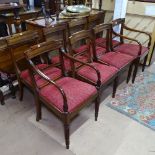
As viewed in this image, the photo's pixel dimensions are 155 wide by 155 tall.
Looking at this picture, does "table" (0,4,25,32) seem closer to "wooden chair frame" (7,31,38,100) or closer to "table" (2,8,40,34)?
"table" (2,8,40,34)

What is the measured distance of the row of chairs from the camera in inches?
62.6

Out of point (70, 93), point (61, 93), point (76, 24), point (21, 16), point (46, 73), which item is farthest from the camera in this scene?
point (21, 16)

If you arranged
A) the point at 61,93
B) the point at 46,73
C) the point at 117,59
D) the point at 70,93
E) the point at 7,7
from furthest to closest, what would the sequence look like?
1. the point at 7,7
2. the point at 117,59
3. the point at 46,73
4. the point at 70,93
5. the point at 61,93

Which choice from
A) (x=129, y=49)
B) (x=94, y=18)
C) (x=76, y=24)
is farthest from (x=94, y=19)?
(x=129, y=49)

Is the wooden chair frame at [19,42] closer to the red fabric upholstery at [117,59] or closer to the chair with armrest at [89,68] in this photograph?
the chair with armrest at [89,68]

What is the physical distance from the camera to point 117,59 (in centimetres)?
230

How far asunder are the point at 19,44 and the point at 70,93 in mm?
822

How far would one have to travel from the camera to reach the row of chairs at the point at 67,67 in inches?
62.6

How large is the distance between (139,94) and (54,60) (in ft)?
4.00

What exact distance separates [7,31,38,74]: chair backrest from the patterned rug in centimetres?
117

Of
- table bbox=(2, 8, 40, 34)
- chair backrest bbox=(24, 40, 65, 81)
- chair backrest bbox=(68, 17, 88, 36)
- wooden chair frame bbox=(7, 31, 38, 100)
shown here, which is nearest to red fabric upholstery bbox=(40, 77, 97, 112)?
chair backrest bbox=(24, 40, 65, 81)

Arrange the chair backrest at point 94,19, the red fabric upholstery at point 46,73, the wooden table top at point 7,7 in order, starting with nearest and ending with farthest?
the red fabric upholstery at point 46,73 → the wooden table top at point 7,7 → the chair backrest at point 94,19

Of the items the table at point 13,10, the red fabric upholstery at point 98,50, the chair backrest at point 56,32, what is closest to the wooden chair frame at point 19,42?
the chair backrest at point 56,32

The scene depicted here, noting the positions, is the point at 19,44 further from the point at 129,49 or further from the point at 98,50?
the point at 129,49
